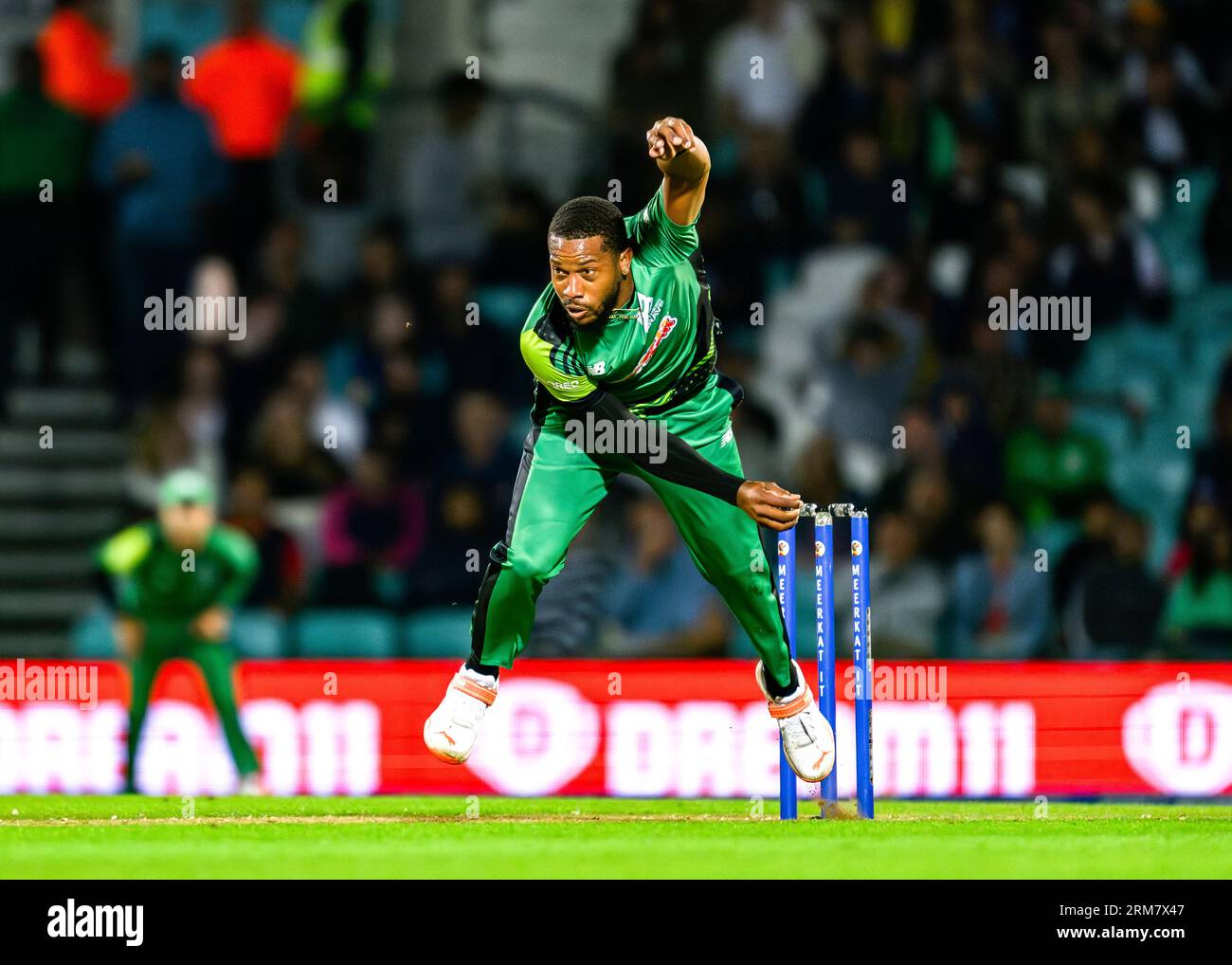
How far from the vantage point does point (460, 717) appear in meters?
8.30

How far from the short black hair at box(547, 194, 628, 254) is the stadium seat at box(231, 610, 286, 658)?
587 cm

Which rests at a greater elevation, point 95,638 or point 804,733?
point 95,638

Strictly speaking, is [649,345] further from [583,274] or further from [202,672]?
[202,672]

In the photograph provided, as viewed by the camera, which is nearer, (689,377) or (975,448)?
(689,377)

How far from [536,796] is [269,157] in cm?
571

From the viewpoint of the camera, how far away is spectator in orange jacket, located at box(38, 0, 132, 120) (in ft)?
49.3

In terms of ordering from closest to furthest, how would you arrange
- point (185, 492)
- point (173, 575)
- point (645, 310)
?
point (645, 310), point (173, 575), point (185, 492)

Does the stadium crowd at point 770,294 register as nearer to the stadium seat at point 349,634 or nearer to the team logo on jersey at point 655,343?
the stadium seat at point 349,634

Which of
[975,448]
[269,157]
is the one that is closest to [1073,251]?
[975,448]

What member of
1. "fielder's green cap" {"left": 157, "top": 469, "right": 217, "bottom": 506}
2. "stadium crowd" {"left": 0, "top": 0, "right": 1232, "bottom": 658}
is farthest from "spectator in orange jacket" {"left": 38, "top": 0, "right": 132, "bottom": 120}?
"fielder's green cap" {"left": 157, "top": 469, "right": 217, "bottom": 506}

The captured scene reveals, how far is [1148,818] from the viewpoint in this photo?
952 cm

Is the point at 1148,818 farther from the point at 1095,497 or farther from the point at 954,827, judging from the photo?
the point at 1095,497

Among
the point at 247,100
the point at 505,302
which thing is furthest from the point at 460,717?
the point at 247,100

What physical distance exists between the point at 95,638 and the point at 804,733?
6.41 meters
